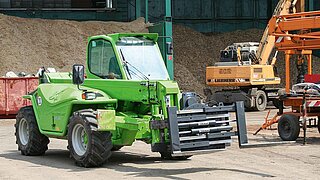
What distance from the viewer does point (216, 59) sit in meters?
41.5

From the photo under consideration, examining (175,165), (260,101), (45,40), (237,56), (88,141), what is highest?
(45,40)

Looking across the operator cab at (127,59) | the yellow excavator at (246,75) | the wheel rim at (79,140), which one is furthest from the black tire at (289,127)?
the yellow excavator at (246,75)

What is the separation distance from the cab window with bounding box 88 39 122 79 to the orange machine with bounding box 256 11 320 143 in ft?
17.3

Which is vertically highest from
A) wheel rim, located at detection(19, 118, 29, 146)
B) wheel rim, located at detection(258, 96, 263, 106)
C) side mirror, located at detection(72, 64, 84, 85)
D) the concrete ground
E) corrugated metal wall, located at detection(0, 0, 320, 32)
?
corrugated metal wall, located at detection(0, 0, 320, 32)

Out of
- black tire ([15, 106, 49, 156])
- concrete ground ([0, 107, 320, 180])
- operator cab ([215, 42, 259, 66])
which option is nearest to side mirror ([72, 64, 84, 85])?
concrete ground ([0, 107, 320, 180])

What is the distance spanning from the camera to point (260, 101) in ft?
100

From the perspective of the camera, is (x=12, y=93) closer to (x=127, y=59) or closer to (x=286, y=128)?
(x=286, y=128)

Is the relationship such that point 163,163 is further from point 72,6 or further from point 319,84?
point 72,6

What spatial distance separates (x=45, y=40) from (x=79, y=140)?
25438 millimetres

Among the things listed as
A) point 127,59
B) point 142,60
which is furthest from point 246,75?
point 127,59

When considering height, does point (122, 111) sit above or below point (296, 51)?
below

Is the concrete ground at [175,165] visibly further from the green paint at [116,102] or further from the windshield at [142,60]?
the windshield at [142,60]

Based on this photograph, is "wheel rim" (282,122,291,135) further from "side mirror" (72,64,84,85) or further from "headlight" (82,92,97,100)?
"side mirror" (72,64,84,85)

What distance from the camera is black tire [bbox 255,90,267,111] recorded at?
99.7 ft
